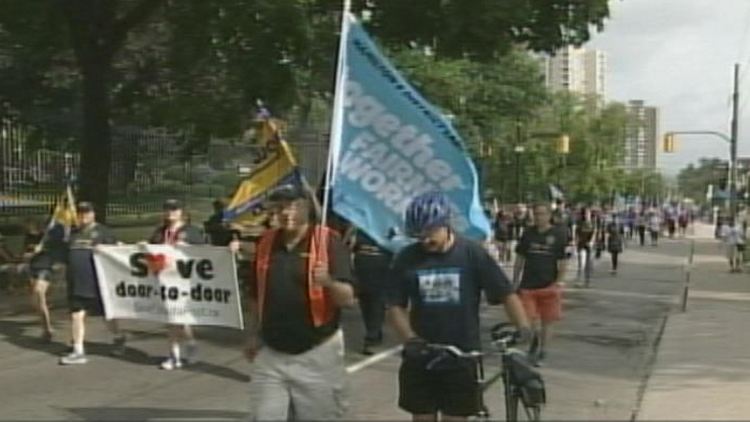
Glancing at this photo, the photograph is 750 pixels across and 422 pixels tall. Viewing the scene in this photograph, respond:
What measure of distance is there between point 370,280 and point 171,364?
268cm

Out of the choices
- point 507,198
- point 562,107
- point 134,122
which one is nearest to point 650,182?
point 562,107

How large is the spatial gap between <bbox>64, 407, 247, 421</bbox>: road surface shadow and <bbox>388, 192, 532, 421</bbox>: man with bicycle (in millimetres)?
3994

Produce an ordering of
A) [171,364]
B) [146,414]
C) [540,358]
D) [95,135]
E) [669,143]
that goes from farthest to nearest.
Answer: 1. [669,143]
2. [95,135]
3. [540,358]
4. [171,364]
5. [146,414]

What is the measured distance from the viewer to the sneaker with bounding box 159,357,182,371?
13.0 metres

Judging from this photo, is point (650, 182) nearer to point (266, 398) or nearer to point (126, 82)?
point (126, 82)

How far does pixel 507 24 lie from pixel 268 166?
17.6 ft

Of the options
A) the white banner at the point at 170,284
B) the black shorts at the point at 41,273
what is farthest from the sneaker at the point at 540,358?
the black shorts at the point at 41,273

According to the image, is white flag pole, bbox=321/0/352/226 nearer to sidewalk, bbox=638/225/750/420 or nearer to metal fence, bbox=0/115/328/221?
sidewalk, bbox=638/225/750/420

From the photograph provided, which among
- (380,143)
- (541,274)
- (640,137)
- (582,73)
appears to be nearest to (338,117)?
(380,143)

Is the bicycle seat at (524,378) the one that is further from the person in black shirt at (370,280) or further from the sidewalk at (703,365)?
the person in black shirt at (370,280)

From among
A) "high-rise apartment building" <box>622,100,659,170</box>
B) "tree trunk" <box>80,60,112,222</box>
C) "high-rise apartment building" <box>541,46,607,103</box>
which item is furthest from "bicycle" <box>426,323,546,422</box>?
"high-rise apartment building" <box>541,46,607,103</box>

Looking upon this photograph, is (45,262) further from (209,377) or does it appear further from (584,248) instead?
(584,248)

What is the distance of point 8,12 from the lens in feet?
62.8

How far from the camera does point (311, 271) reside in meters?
6.57
